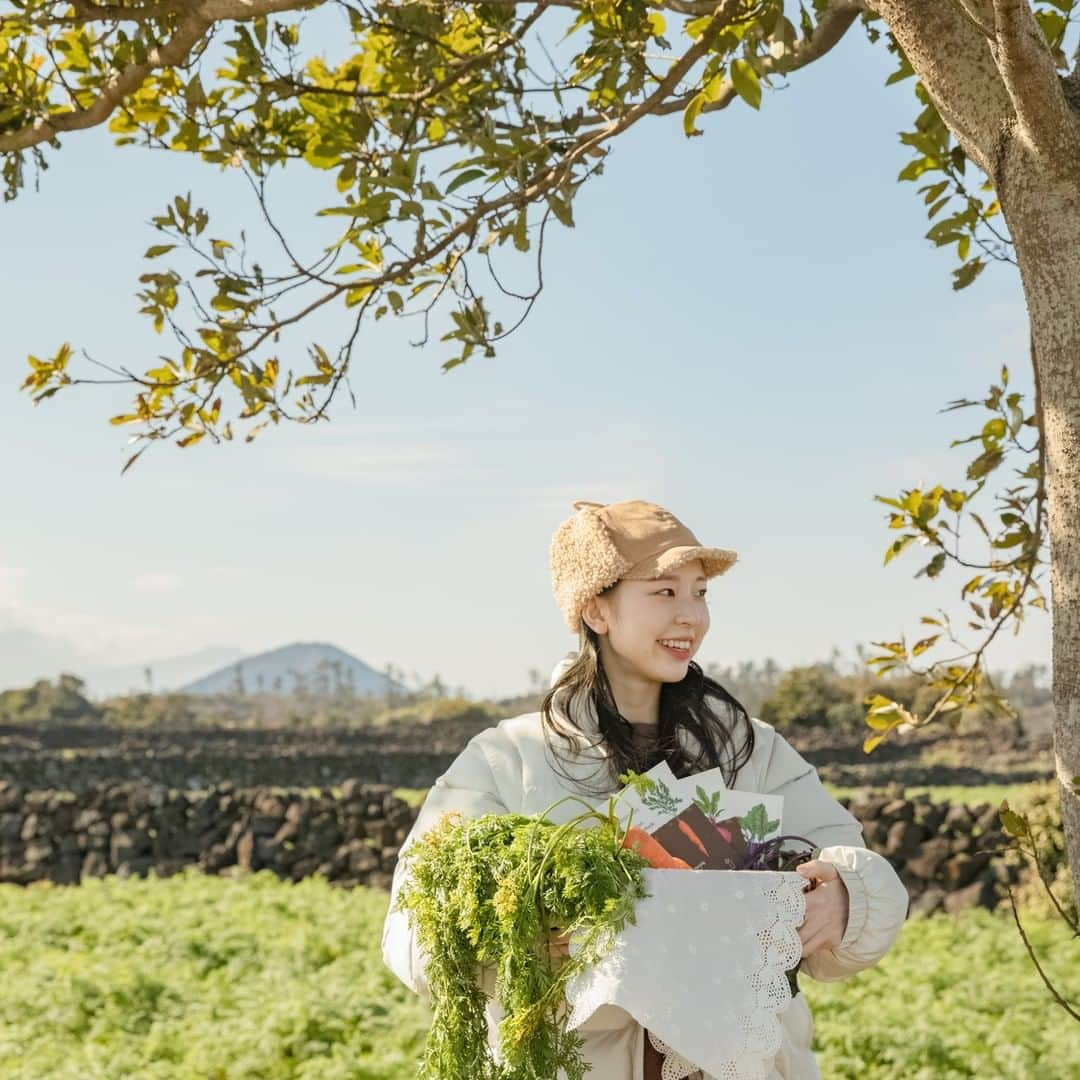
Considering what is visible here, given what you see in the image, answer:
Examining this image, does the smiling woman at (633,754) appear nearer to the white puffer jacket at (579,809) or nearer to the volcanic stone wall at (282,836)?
the white puffer jacket at (579,809)

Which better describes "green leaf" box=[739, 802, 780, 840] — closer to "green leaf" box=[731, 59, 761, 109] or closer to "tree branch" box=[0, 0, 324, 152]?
"green leaf" box=[731, 59, 761, 109]

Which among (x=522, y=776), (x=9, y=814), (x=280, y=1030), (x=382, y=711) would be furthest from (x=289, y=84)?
(x=382, y=711)

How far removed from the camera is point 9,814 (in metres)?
13.4

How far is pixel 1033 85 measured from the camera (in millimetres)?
2367

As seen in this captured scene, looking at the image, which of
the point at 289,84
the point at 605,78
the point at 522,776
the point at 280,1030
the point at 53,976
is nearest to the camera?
the point at 522,776

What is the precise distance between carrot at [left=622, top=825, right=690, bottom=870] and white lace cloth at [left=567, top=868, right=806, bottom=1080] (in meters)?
0.06

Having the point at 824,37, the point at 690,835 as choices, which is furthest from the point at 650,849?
the point at 824,37

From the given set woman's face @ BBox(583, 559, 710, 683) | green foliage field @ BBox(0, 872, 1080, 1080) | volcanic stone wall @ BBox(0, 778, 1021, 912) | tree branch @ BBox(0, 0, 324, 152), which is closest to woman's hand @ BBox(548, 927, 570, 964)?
woman's face @ BBox(583, 559, 710, 683)

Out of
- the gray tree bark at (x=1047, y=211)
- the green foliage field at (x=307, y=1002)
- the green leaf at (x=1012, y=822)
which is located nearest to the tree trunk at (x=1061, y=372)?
the gray tree bark at (x=1047, y=211)

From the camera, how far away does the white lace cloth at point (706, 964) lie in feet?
6.63

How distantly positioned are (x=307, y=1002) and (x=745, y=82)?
5032 millimetres

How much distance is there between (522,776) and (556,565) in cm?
45

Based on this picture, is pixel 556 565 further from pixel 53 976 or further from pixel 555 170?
pixel 53 976

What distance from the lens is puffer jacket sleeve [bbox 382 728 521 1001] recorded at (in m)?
2.31
